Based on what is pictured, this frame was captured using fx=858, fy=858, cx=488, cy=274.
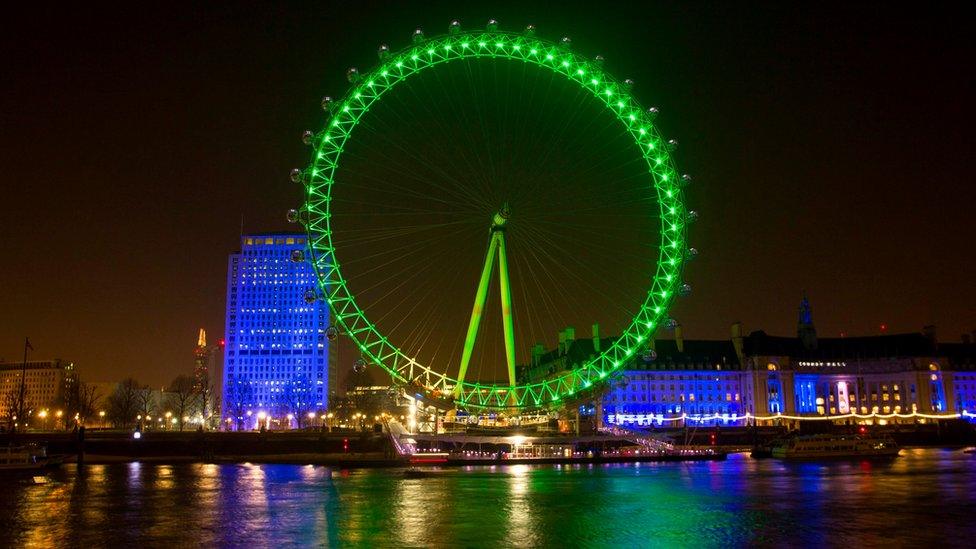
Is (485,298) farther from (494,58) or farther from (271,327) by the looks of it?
(271,327)

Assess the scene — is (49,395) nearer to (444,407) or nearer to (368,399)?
(368,399)

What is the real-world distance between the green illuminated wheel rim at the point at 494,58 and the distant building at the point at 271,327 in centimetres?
11758

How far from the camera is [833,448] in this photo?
227ft

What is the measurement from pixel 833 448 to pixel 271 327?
4751 inches

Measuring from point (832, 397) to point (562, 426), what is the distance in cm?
7861

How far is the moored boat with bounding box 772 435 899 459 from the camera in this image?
67.7m

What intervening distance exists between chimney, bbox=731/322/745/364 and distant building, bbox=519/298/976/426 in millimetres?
158

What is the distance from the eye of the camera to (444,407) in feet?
183

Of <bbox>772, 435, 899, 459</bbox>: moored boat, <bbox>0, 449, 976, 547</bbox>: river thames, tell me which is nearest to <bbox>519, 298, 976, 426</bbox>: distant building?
<bbox>772, 435, 899, 459</bbox>: moored boat

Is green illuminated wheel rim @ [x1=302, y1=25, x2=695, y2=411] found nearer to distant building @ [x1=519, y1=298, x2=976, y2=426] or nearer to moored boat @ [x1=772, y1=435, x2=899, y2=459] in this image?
moored boat @ [x1=772, y1=435, x2=899, y2=459]

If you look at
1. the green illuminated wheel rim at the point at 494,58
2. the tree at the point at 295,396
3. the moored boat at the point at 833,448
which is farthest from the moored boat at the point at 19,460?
the tree at the point at 295,396

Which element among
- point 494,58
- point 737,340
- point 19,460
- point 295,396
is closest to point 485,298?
point 494,58

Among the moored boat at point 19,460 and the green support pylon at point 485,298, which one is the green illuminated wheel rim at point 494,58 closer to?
the green support pylon at point 485,298

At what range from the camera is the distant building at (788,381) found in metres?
129
